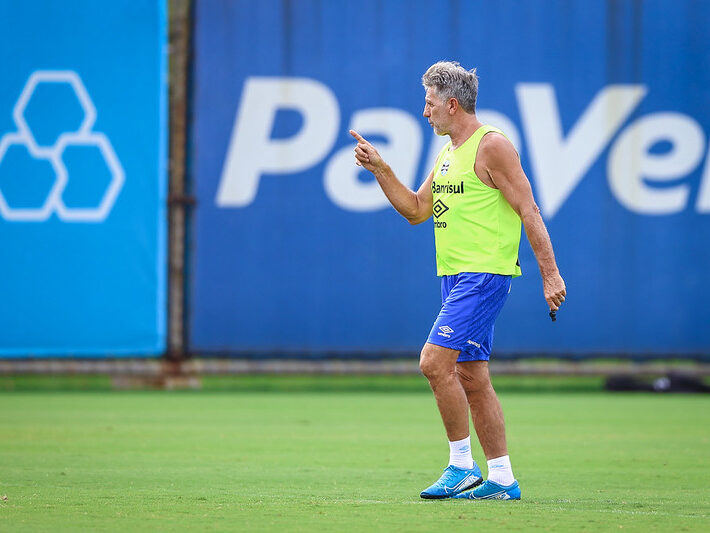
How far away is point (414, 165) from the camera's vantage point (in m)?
13.0

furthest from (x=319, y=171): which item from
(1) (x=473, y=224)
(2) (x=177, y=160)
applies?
(1) (x=473, y=224)

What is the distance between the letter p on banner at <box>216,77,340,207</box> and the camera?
42.9 ft

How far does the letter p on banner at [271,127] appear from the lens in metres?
13.1

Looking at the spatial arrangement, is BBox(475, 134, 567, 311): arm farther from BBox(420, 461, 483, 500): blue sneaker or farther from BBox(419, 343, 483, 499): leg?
BBox(420, 461, 483, 500): blue sneaker

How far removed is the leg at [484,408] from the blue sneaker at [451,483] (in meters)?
0.13

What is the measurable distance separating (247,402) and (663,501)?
670 cm

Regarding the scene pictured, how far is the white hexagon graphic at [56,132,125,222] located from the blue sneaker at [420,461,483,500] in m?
7.90

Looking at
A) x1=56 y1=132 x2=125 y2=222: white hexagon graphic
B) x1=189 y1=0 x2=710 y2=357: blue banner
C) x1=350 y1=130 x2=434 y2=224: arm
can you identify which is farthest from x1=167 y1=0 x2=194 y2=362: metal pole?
x1=350 y1=130 x2=434 y2=224: arm

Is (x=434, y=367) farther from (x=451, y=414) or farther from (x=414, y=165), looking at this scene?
(x=414, y=165)

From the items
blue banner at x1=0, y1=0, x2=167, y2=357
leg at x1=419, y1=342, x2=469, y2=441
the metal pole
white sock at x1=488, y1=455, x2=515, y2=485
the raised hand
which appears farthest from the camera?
the metal pole

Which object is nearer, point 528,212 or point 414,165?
point 528,212

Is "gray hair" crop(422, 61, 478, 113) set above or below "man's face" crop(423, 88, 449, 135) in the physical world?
above

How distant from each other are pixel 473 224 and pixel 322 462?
2200 millimetres

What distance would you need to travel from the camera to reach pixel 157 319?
43.0 feet
